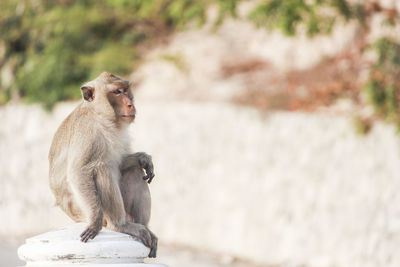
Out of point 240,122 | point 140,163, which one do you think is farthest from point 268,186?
point 140,163

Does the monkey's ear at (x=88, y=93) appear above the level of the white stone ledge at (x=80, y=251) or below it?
above

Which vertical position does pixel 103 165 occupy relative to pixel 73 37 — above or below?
below

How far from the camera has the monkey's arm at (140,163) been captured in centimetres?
553

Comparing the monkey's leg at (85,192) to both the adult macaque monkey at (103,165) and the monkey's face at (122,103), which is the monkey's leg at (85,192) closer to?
the adult macaque monkey at (103,165)

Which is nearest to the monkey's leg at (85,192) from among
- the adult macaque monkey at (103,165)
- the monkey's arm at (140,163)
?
the adult macaque monkey at (103,165)

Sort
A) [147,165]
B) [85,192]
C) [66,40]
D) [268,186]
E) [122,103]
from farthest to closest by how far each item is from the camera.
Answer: [66,40] → [268,186] → [147,165] → [122,103] → [85,192]

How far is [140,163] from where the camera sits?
5.56 m

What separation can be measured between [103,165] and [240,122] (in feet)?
26.4

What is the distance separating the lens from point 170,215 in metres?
13.8

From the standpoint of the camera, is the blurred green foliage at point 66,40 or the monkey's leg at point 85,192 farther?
the blurred green foliage at point 66,40

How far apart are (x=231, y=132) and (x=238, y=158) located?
46cm

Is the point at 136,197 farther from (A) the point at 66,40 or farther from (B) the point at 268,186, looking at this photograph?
(A) the point at 66,40

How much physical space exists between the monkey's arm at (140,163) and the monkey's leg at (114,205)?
33cm

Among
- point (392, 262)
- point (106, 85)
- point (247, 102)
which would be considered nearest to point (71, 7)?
point (247, 102)
